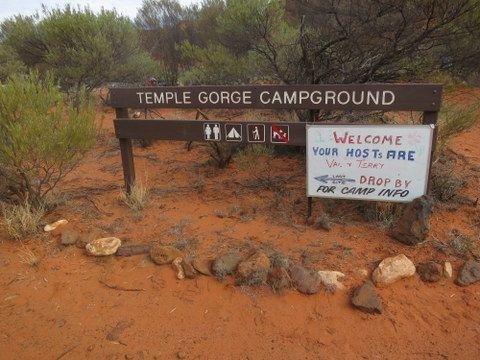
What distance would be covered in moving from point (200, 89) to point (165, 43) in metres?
16.0

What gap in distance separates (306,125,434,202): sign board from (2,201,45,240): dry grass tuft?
2.90 meters

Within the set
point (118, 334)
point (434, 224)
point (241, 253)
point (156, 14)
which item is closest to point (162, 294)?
point (118, 334)

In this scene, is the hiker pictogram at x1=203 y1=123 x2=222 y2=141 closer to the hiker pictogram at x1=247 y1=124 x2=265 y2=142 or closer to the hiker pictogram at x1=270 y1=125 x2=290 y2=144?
the hiker pictogram at x1=247 y1=124 x2=265 y2=142

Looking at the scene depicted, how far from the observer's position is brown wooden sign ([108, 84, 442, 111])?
3.50m

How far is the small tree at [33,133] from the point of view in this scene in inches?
152

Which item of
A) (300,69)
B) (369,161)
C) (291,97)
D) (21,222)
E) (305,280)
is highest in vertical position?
(300,69)

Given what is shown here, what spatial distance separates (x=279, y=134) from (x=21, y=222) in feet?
9.31

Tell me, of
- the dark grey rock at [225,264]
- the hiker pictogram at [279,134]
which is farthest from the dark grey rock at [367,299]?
the hiker pictogram at [279,134]

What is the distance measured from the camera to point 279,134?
4.01 m

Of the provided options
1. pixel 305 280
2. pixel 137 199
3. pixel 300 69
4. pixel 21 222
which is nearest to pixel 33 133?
pixel 21 222

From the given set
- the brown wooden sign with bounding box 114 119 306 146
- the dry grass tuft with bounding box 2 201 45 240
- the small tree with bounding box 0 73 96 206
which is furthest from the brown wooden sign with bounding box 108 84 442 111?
the dry grass tuft with bounding box 2 201 45 240

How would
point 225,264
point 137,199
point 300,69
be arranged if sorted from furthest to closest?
point 300,69
point 137,199
point 225,264

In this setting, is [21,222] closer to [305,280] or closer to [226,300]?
[226,300]

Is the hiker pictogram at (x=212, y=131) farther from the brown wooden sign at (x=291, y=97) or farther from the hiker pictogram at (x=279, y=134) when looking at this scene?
the hiker pictogram at (x=279, y=134)
